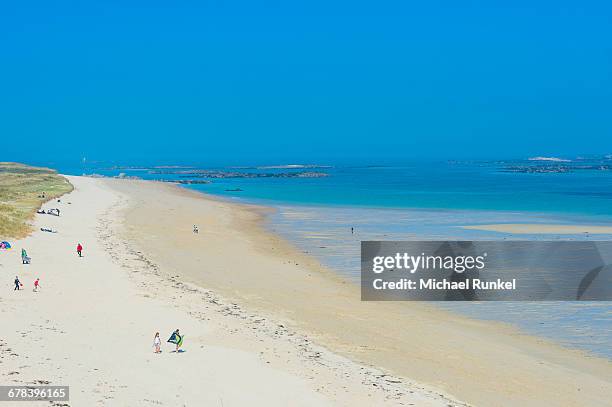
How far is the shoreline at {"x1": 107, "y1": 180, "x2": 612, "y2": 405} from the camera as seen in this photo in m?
14.2

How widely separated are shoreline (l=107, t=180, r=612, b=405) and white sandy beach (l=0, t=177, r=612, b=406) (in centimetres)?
6

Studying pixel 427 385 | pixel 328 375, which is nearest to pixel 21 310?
pixel 328 375

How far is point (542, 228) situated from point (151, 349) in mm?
36166

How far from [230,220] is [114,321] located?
32.4 metres

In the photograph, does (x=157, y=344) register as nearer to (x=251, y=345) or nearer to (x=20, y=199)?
(x=251, y=345)

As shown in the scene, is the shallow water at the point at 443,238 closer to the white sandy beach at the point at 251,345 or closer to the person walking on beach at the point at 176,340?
the white sandy beach at the point at 251,345

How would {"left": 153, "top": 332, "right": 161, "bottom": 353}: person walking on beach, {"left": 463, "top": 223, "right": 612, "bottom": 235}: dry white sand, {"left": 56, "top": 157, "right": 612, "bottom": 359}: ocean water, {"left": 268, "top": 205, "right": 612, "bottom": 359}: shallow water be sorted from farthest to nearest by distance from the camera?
1. {"left": 463, "top": 223, "right": 612, "bottom": 235}: dry white sand
2. {"left": 56, "top": 157, "right": 612, "bottom": 359}: ocean water
3. {"left": 268, "top": 205, "right": 612, "bottom": 359}: shallow water
4. {"left": 153, "top": 332, "right": 161, "bottom": 353}: person walking on beach

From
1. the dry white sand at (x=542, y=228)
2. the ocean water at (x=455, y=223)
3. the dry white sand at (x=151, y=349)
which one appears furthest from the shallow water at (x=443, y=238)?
the dry white sand at (x=151, y=349)

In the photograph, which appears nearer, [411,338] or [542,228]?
[411,338]

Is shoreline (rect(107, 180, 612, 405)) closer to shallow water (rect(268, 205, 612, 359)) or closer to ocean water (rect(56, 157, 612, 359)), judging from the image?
shallow water (rect(268, 205, 612, 359))

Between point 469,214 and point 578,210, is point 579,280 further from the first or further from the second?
point 578,210

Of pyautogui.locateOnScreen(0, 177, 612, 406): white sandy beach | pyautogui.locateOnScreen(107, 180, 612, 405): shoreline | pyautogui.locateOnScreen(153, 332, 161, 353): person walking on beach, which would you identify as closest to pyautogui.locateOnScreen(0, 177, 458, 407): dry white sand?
pyautogui.locateOnScreen(0, 177, 612, 406): white sandy beach

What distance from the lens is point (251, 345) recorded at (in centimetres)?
1574

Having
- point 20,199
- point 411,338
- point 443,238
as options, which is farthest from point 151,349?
point 20,199
